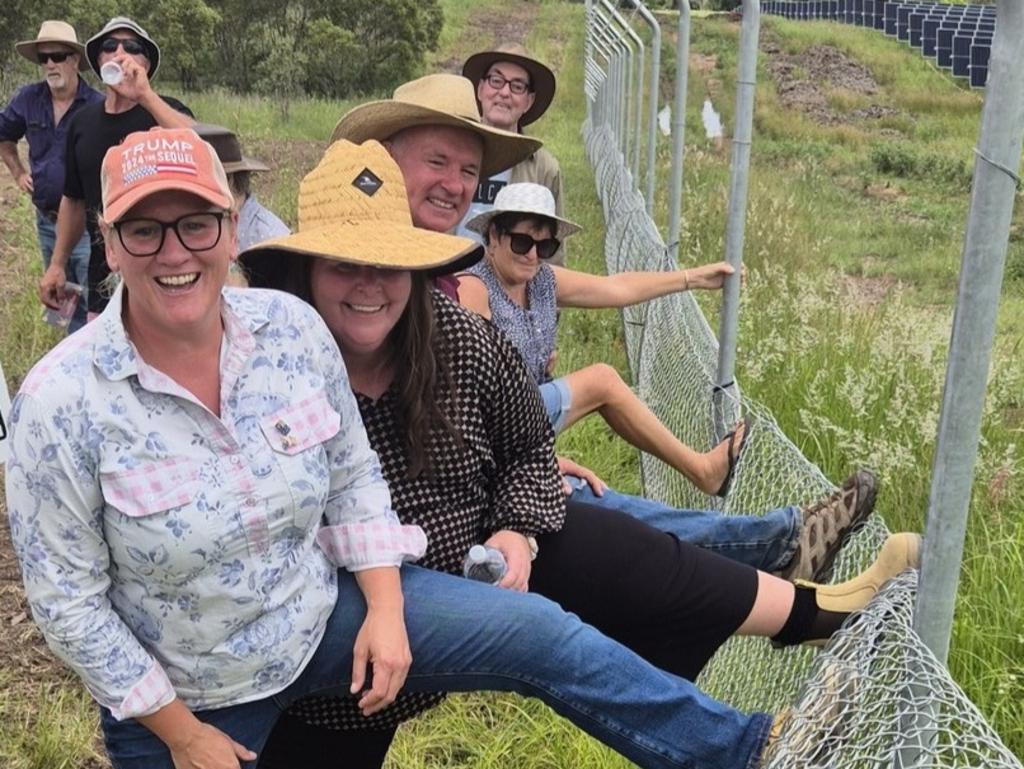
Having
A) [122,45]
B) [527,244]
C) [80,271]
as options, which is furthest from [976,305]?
[80,271]

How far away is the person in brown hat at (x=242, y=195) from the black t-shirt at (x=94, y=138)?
1180mm

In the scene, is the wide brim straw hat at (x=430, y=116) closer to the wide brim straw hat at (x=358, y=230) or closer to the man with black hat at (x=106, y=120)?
the wide brim straw hat at (x=358, y=230)

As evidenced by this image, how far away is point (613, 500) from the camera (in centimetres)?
272

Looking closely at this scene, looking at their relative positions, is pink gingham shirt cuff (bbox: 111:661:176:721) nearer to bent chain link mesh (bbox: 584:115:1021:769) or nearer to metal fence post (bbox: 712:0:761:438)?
bent chain link mesh (bbox: 584:115:1021:769)

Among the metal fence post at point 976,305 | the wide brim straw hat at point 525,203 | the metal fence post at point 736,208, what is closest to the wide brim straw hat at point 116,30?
the wide brim straw hat at point 525,203

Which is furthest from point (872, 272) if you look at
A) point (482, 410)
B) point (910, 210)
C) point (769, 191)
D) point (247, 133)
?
point (247, 133)

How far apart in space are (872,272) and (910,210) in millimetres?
3946

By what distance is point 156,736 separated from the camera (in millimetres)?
1771

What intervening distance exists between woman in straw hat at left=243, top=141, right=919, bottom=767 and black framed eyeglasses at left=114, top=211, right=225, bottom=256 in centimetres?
24

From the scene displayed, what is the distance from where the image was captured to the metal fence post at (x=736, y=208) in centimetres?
286

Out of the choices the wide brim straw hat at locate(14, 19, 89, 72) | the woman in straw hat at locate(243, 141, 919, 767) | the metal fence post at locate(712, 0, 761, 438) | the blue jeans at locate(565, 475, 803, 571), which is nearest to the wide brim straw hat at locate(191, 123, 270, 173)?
the woman in straw hat at locate(243, 141, 919, 767)

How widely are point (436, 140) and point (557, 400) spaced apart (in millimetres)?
1080

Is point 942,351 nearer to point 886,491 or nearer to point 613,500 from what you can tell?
point 886,491

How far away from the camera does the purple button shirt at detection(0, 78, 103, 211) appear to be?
5.42 m
